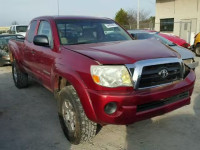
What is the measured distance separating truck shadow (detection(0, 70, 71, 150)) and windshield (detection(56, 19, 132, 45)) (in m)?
1.45

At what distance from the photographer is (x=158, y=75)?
2.82 meters

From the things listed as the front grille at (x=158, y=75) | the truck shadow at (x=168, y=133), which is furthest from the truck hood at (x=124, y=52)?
the truck shadow at (x=168, y=133)

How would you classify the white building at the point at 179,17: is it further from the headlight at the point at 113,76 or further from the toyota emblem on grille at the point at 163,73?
the headlight at the point at 113,76

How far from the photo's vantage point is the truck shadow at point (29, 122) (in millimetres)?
3268

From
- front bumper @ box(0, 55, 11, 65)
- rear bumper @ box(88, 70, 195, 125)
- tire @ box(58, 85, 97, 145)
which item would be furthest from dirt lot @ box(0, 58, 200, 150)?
front bumper @ box(0, 55, 11, 65)

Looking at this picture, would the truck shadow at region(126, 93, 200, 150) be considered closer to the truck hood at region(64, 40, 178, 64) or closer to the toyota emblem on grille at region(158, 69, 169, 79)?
the toyota emblem on grille at region(158, 69, 169, 79)

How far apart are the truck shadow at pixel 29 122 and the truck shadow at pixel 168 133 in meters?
1.01

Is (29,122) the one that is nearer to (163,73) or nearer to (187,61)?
(163,73)

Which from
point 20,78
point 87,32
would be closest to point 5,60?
point 20,78

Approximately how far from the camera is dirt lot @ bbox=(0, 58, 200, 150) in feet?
10.4

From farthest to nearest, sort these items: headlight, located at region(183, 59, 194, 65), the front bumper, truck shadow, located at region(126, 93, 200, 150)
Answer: the front bumper
headlight, located at region(183, 59, 194, 65)
truck shadow, located at region(126, 93, 200, 150)

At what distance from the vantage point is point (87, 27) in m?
4.04

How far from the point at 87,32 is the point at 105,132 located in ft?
5.65

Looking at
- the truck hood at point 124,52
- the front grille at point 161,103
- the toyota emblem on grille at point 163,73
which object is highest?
the truck hood at point 124,52
